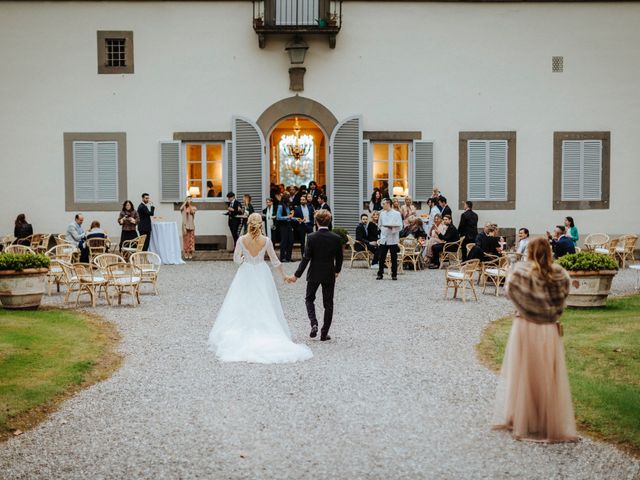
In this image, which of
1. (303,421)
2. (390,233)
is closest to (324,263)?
(303,421)

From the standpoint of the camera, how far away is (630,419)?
6754 millimetres

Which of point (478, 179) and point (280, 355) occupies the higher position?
point (478, 179)

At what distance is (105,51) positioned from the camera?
2055cm

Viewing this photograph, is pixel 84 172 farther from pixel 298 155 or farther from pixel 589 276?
pixel 589 276

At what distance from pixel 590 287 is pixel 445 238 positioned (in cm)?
633

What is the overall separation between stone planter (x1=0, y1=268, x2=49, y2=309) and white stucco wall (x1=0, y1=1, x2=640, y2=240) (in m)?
8.47

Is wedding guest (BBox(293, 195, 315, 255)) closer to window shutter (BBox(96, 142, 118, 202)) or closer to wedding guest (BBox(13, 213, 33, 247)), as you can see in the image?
window shutter (BBox(96, 142, 118, 202))

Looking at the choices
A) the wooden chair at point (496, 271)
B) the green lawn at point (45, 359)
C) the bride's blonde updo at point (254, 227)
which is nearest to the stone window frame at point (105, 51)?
the green lawn at point (45, 359)

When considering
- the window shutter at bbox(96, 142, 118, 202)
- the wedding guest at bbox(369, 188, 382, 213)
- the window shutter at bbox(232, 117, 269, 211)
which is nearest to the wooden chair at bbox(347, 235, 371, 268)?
the wedding guest at bbox(369, 188, 382, 213)

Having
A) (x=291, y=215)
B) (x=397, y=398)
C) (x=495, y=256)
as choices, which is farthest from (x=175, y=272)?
(x=397, y=398)

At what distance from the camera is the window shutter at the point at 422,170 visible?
68.0 feet

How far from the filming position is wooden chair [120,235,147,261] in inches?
685

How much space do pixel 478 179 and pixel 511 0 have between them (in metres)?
4.10

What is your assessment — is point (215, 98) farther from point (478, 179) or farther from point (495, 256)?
point (495, 256)
